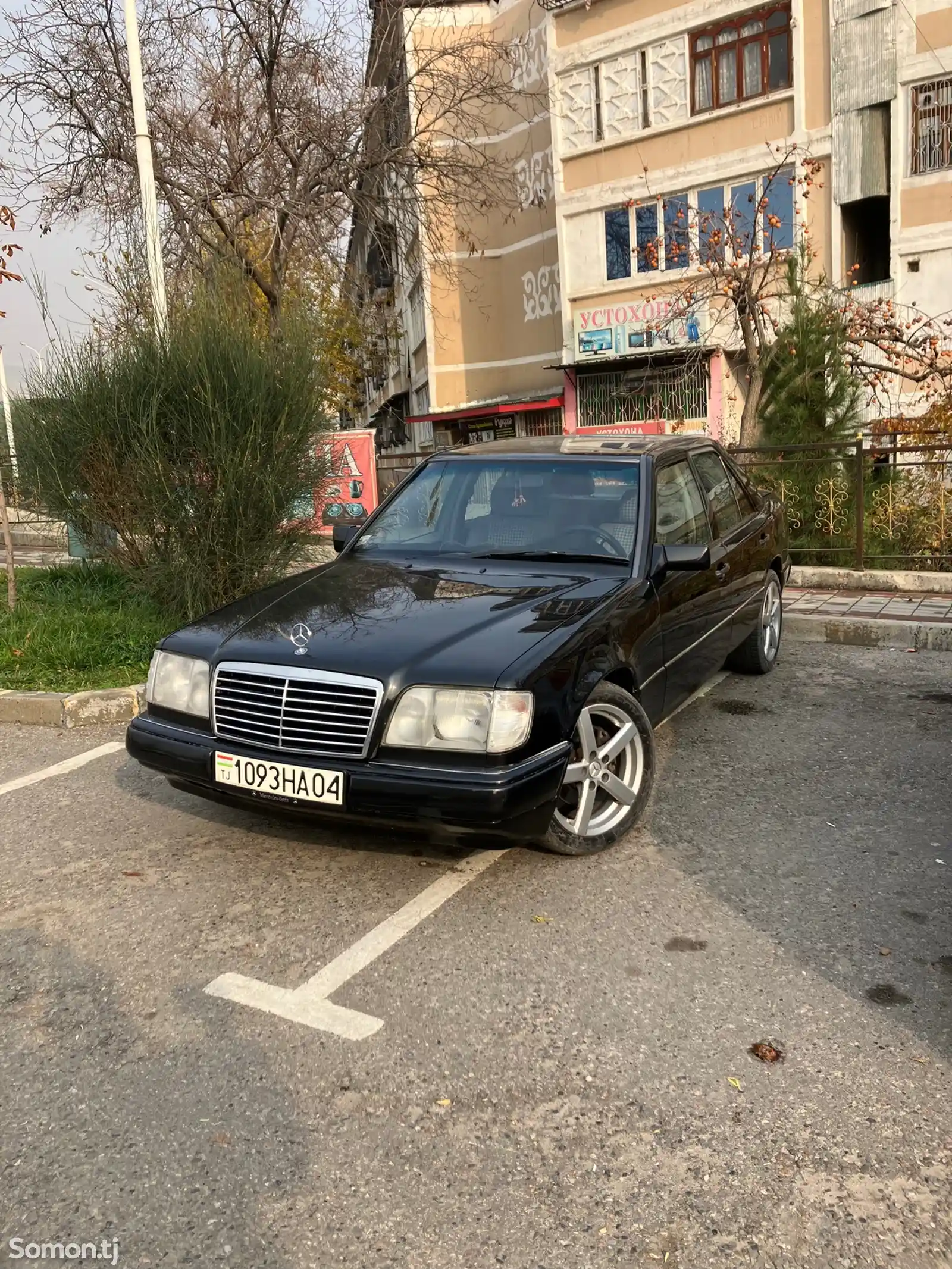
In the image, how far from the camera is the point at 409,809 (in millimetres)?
3492

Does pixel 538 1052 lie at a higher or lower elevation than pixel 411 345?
lower

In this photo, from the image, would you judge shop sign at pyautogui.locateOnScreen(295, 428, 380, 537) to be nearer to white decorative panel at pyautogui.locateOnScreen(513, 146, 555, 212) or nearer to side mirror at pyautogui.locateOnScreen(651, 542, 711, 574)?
side mirror at pyautogui.locateOnScreen(651, 542, 711, 574)

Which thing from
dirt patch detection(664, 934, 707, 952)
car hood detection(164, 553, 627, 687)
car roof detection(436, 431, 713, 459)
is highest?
car roof detection(436, 431, 713, 459)

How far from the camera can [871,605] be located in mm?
8820

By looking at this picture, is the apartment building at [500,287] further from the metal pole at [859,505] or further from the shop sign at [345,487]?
the metal pole at [859,505]

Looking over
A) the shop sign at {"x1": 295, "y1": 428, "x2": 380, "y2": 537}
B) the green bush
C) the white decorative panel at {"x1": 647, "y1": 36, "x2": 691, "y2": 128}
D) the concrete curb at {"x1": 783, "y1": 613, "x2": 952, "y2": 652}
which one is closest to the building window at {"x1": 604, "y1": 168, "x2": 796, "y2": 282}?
the white decorative panel at {"x1": 647, "y1": 36, "x2": 691, "y2": 128}

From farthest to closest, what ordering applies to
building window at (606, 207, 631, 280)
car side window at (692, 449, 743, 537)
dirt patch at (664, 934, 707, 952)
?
1. building window at (606, 207, 631, 280)
2. car side window at (692, 449, 743, 537)
3. dirt patch at (664, 934, 707, 952)

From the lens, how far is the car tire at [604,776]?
3.98 metres

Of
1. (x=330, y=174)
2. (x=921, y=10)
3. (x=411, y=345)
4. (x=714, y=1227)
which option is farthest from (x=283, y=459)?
(x=411, y=345)

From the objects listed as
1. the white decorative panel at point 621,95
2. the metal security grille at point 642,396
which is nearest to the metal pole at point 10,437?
the metal security grille at point 642,396

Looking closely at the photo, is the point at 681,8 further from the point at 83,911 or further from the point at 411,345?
the point at 83,911

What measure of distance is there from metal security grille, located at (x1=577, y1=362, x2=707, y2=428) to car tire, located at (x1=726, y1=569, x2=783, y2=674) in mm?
18147

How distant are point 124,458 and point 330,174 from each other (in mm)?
10126

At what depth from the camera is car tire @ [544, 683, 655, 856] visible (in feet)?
13.0
